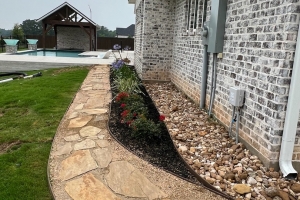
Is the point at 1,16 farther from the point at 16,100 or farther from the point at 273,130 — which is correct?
the point at 273,130

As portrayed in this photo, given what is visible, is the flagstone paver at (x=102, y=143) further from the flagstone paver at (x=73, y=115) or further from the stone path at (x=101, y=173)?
the flagstone paver at (x=73, y=115)

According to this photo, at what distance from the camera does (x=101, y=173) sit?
9.55 feet

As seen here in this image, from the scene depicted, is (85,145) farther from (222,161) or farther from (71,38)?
(71,38)

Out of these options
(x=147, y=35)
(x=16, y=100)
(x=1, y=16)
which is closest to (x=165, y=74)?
(x=147, y=35)

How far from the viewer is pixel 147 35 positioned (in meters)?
8.67

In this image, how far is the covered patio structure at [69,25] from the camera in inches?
849

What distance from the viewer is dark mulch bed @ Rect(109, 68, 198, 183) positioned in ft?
10.3

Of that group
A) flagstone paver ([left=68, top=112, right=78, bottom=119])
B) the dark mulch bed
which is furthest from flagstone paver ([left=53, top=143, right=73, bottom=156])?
flagstone paver ([left=68, top=112, right=78, bottom=119])


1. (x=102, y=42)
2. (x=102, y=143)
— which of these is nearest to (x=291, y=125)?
(x=102, y=143)

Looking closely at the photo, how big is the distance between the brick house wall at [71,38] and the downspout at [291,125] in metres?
24.8

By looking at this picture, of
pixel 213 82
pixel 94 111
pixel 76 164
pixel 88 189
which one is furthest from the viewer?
pixel 94 111

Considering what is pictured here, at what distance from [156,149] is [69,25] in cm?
2099

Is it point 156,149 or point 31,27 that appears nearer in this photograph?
point 156,149

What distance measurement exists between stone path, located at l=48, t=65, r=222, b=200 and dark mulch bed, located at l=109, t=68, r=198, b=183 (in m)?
0.13
